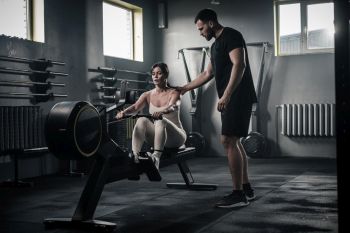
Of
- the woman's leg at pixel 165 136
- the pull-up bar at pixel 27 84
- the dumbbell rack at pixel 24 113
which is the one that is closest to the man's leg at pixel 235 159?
the woman's leg at pixel 165 136

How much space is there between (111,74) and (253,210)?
12.0 ft

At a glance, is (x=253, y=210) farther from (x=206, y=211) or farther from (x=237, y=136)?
(x=237, y=136)

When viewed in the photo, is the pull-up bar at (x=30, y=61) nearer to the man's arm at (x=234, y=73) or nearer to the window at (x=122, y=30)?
the window at (x=122, y=30)

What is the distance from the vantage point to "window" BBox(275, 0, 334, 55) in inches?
274

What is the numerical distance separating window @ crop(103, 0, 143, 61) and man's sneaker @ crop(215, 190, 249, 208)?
3979 millimetres

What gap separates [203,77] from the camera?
3623mm

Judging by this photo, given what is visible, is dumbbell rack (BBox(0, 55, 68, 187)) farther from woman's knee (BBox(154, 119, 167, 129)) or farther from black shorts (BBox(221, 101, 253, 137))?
black shorts (BBox(221, 101, 253, 137))

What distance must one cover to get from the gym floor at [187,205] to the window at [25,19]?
166 centimetres

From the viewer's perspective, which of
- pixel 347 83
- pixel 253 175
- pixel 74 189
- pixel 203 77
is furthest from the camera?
pixel 253 175

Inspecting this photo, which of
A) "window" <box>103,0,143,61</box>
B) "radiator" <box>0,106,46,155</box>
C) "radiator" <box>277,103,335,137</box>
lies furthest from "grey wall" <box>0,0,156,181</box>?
"radiator" <box>277,103,335,137</box>

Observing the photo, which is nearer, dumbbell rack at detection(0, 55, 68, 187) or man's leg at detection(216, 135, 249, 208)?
man's leg at detection(216, 135, 249, 208)

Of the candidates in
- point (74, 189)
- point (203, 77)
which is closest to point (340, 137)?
point (203, 77)

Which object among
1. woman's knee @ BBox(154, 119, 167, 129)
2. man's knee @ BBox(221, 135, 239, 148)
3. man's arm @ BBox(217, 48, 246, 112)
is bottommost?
man's knee @ BBox(221, 135, 239, 148)

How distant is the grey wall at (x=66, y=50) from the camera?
5.00 metres
